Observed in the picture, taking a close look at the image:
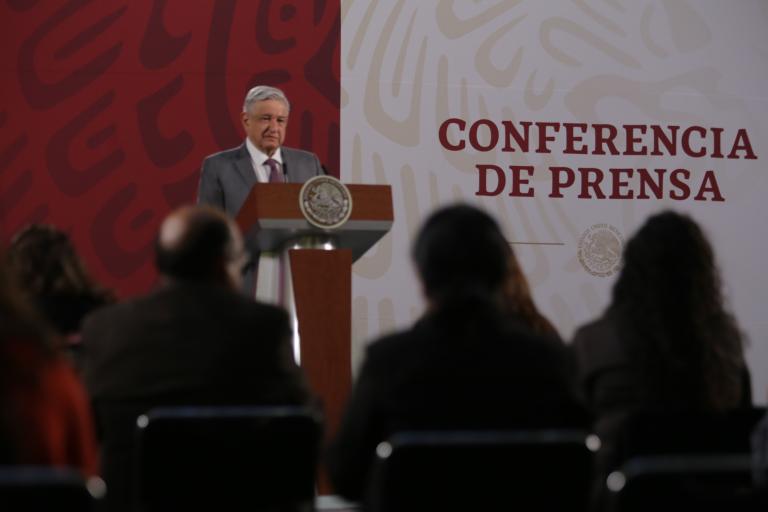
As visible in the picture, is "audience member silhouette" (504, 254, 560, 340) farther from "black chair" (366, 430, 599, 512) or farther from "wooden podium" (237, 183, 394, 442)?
"black chair" (366, 430, 599, 512)

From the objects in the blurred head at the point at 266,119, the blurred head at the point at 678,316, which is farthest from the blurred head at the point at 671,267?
the blurred head at the point at 266,119

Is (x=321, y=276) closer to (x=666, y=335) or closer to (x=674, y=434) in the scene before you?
(x=666, y=335)

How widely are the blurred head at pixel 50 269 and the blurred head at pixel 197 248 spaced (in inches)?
25.7

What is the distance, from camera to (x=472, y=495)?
6.72 ft

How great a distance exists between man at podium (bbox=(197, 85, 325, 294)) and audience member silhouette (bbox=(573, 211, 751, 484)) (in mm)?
2423

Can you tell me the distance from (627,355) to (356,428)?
876mm

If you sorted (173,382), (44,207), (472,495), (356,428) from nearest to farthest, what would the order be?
1. (472,495)
2. (356,428)
3. (173,382)
4. (44,207)

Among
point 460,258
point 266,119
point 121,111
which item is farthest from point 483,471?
point 121,111

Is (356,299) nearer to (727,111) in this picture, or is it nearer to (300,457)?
(727,111)

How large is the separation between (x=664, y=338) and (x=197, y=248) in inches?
→ 41.1

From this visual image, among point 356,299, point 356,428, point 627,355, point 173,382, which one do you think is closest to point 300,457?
point 356,428

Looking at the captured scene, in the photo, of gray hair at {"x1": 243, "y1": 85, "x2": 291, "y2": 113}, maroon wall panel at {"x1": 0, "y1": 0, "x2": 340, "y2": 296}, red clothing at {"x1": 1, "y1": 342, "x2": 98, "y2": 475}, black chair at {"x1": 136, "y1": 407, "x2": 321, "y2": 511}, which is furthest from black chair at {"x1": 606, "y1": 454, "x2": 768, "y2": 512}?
maroon wall panel at {"x1": 0, "y1": 0, "x2": 340, "y2": 296}

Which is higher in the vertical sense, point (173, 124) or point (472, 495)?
point (173, 124)

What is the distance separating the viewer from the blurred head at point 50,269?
10.4 feet
